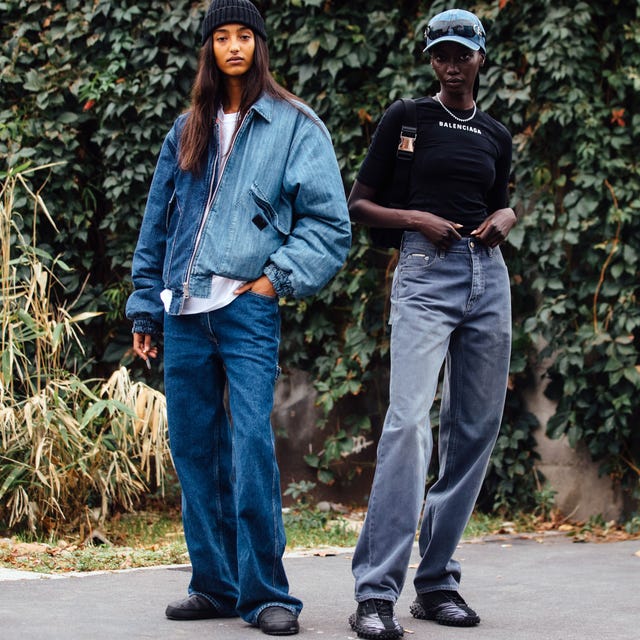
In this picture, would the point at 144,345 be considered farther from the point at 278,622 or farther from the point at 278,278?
the point at 278,622

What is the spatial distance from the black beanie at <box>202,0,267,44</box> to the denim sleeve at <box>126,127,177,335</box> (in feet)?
1.26

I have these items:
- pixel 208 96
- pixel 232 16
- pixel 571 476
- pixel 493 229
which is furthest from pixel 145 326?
pixel 571 476

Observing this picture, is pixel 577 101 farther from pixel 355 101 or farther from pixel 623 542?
pixel 623 542

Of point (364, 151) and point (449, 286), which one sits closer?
point (449, 286)

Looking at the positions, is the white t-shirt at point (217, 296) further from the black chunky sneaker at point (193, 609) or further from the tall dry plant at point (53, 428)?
the tall dry plant at point (53, 428)

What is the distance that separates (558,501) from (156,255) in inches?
139

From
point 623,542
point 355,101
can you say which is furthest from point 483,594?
point 355,101

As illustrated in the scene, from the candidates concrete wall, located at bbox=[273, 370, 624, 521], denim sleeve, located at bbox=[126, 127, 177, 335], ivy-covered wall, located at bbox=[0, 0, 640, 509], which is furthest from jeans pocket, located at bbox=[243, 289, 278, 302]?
concrete wall, located at bbox=[273, 370, 624, 521]

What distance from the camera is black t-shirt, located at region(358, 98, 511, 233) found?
372 centimetres

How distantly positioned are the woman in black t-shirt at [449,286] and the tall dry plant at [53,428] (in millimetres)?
2281

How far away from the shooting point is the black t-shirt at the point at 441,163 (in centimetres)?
372

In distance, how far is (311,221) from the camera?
141 inches

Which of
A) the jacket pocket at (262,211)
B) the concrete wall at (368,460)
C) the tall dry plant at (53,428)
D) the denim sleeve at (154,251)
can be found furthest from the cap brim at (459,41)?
the concrete wall at (368,460)

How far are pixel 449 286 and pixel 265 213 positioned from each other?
641 millimetres
